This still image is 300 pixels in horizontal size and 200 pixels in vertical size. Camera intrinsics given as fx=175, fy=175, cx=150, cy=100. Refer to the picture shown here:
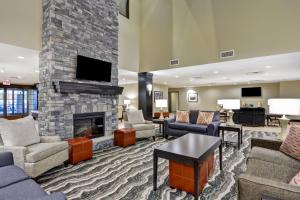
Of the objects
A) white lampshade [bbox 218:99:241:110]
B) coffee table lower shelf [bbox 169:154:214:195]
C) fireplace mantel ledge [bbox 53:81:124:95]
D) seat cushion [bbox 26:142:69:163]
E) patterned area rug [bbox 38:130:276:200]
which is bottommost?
patterned area rug [bbox 38:130:276:200]

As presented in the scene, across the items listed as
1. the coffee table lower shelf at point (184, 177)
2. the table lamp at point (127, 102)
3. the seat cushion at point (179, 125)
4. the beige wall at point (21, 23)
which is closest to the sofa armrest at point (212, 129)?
the seat cushion at point (179, 125)

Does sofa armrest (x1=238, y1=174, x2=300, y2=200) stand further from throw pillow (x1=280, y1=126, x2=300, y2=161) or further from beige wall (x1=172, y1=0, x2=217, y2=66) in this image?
beige wall (x1=172, y1=0, x2=217, y2=66)

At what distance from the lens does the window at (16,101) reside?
10844mm

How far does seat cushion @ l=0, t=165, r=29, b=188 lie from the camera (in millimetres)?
1715

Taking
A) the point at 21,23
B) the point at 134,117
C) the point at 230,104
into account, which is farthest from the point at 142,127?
the point at 230,104

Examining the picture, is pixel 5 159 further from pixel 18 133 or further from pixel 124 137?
pixel 124 137

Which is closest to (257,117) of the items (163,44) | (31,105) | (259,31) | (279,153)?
(259,31)

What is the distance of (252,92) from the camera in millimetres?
11250

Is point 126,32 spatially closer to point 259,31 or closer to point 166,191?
point 259,31

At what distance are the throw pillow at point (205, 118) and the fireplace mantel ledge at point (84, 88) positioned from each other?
2.64m

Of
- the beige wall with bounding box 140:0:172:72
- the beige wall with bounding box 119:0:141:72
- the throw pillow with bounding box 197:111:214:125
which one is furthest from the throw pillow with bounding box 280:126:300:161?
the beige wall with bounding box 119:0:141:72

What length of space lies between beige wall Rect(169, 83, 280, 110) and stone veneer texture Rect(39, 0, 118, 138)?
979cm

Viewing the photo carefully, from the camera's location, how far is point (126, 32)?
6.32 meters

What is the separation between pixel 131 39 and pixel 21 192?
19.3ft
